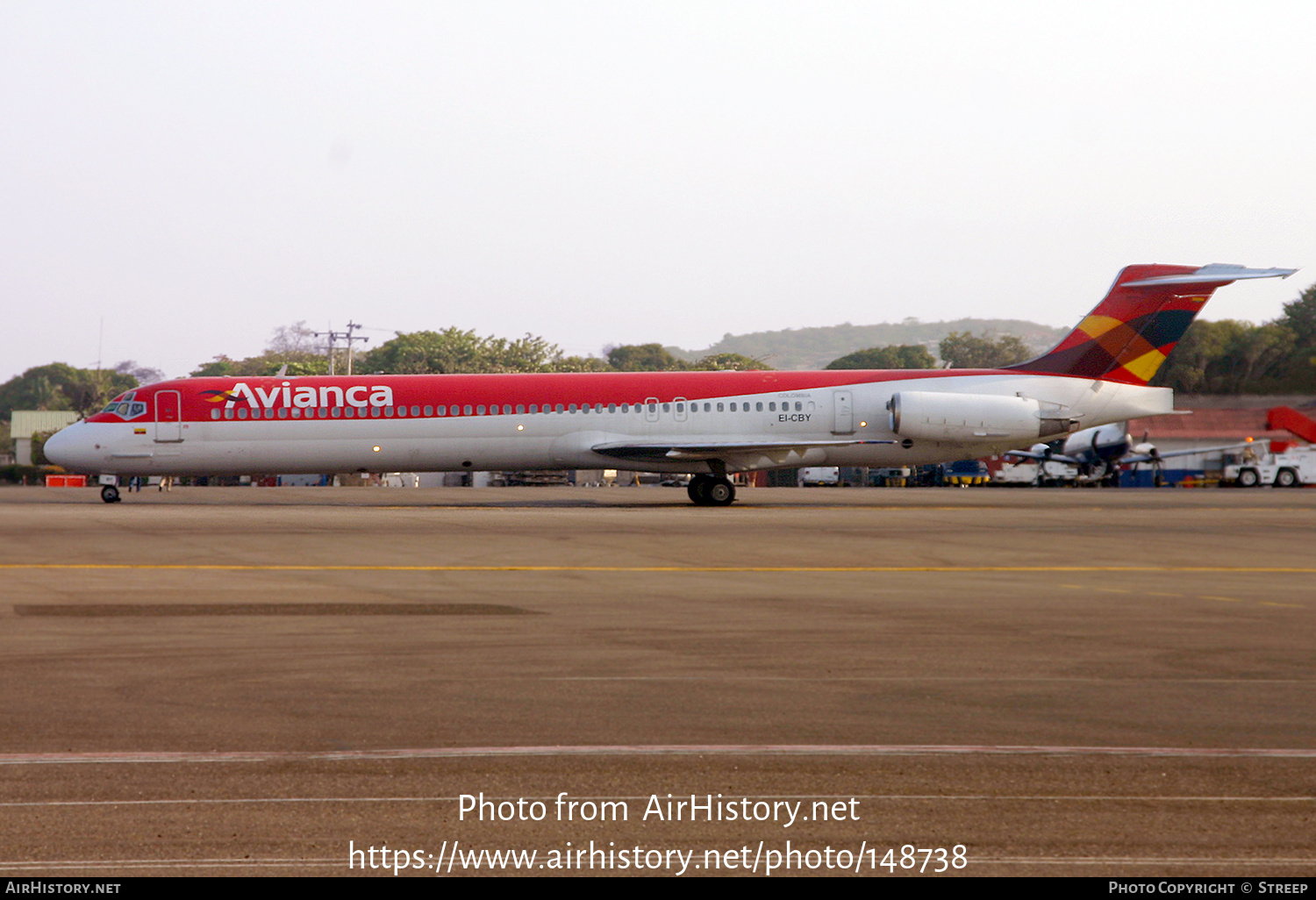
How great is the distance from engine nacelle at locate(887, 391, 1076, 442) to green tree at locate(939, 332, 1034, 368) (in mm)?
81063

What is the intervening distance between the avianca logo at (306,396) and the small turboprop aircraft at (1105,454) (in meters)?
30.4

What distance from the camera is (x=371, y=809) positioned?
550cm

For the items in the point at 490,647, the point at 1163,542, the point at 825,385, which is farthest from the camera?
the point at 825,385

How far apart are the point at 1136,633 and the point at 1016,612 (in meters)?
1.45

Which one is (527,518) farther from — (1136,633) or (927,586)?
(1136,633)

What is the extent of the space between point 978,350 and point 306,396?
95.7 meters

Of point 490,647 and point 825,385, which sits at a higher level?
point 825,385

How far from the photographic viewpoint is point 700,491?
1267 inches

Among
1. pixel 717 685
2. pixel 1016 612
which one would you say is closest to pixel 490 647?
pixel 717 685

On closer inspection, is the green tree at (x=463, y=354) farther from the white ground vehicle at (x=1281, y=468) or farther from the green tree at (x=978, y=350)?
the white ground vehicle at (x=1281, y=468)

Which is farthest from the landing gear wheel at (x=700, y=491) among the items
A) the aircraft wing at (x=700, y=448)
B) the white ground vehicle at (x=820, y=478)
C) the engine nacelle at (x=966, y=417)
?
the white ground vehicle at (x=820, y=478)

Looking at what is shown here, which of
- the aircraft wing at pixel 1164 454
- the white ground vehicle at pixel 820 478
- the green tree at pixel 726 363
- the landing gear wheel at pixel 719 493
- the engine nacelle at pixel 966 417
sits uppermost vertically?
the green tree at pixel 726 363

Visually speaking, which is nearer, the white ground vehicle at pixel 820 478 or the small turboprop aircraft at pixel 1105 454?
the small turboprop aircraft at pixel 1105 454

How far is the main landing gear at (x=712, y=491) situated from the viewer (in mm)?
32062
